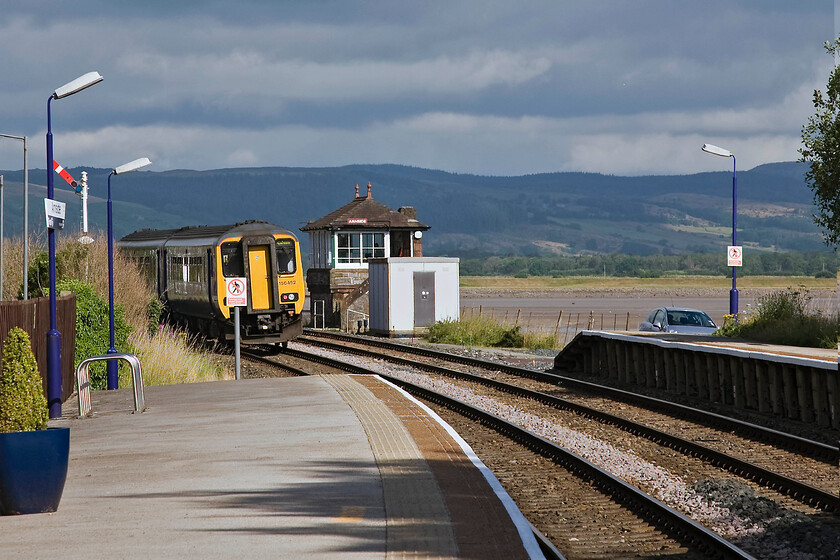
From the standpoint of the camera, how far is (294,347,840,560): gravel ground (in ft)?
30.7

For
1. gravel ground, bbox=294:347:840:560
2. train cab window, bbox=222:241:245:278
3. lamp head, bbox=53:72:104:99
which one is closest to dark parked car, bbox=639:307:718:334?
train cab window, bbox=222:241:245:278

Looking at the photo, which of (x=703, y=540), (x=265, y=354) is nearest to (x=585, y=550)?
(x=703, y=540)

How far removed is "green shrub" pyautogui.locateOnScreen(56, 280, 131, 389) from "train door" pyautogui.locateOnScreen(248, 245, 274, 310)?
8.60 meters

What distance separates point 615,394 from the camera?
68.7 feet

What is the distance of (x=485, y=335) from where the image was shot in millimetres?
38219

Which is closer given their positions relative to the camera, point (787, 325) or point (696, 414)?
point (696, 414)

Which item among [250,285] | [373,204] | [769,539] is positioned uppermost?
[373,204]

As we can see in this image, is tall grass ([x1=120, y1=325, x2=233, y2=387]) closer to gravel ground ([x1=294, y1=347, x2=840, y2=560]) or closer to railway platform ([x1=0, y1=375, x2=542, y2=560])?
A: railway platform ([x1=0, y1=375, x2=542, y2=560])

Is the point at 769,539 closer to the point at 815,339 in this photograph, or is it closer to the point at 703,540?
the point at 703,540

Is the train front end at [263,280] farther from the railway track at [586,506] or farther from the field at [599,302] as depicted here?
the railway track at [586,506]

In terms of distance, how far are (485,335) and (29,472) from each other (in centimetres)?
2933

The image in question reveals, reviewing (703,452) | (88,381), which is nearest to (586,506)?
(703,452)

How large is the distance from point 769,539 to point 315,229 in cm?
4729

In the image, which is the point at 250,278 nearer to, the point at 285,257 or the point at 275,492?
the point at 285,257
